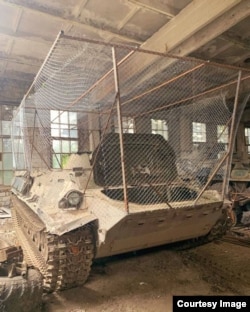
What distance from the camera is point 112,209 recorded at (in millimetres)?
2830

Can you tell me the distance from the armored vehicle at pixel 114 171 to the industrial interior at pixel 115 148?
0.7 inches

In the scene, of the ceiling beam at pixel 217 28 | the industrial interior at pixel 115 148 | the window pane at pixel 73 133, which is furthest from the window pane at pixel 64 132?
the ceiling beam at pixel 217 28

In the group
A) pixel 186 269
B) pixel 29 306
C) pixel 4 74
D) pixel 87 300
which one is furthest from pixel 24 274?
pixel 4 74

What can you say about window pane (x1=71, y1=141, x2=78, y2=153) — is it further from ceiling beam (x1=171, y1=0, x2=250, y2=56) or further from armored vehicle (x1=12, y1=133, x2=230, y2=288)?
ceiling beam (x1=171, y1=0, x2=250, y2=56)

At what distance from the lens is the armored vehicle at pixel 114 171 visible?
2.96m

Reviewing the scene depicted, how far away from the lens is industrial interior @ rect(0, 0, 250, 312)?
292 centimetres

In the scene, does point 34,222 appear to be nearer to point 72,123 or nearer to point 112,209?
point 112,209

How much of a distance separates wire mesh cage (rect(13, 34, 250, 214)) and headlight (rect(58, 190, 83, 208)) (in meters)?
0.23

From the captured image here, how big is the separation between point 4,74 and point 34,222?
4307 millimetres

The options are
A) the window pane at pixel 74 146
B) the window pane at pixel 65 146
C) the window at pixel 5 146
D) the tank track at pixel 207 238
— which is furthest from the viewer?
the window pane at pixel 74 146

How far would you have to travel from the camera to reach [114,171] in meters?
3.94

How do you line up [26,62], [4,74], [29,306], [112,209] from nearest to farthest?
[29,306] < [112,209] < [26,62] < [4,74]

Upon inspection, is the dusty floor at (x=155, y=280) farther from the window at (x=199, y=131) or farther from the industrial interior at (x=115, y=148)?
the window at (x=199, y=131)

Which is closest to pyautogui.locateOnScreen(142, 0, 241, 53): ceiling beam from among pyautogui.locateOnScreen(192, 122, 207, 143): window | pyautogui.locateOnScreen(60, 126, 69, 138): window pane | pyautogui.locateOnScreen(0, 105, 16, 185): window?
pyautogui.locateOnScreen(192, 122, 207, 143): window
